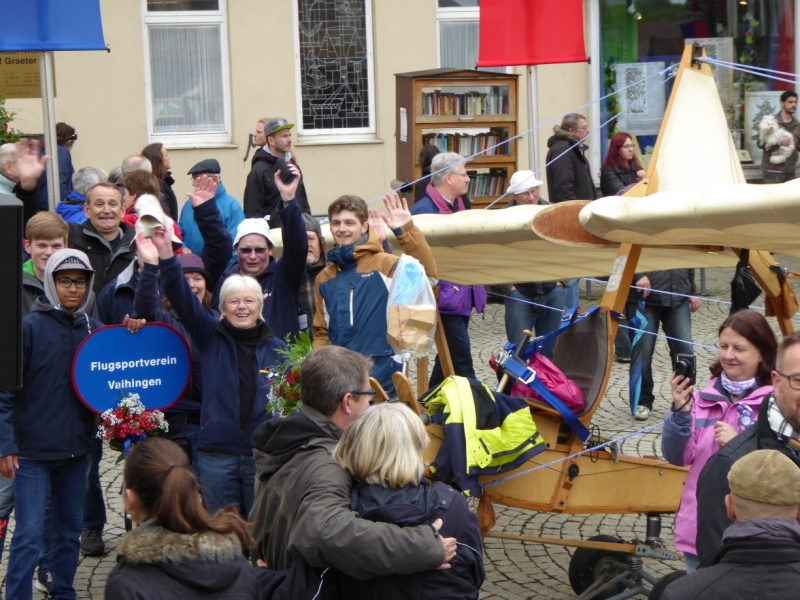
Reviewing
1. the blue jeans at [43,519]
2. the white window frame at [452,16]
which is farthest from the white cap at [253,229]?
the white window frame at [452,16]

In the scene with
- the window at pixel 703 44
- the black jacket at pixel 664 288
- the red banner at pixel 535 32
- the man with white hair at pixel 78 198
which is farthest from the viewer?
the window at pixel 703 44

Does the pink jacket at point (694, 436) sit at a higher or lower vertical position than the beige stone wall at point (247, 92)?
lower

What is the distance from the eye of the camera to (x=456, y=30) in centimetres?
1477

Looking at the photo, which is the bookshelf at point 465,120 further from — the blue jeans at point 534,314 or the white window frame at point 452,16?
the blue jeans at point 534,314

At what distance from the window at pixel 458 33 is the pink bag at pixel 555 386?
33.8 ft

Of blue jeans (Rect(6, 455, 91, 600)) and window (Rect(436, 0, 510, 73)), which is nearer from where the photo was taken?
blue jeans (Rect(6, 455, 91, 600))

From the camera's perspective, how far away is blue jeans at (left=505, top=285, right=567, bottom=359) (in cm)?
867

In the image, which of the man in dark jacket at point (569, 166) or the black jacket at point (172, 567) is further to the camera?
the man in dark jacket at point (569, 166)

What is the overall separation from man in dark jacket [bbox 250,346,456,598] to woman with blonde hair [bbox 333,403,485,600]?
6 centimetres

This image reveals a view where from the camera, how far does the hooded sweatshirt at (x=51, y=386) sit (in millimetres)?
4777

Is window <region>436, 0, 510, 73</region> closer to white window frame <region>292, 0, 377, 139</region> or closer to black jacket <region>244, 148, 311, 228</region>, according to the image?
white window frame <region>292, 0, 377, 139</region>

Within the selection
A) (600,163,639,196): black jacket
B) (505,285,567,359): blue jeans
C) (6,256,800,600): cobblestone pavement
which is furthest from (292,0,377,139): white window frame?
(6,256,800,600): cobblestone pavement

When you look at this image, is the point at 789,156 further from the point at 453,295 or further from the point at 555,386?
the point at 555,386

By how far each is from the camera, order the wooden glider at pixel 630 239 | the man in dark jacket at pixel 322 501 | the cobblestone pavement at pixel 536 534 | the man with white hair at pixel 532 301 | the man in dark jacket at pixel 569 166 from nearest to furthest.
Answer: the man in dark jacket at pixel 322 501, the wooden glider at pixel 630 239, the cobblestone pavement at pixel 536 534, the man with white hair at pixel 532 301, the man in dark jacket at pixel 569 166
